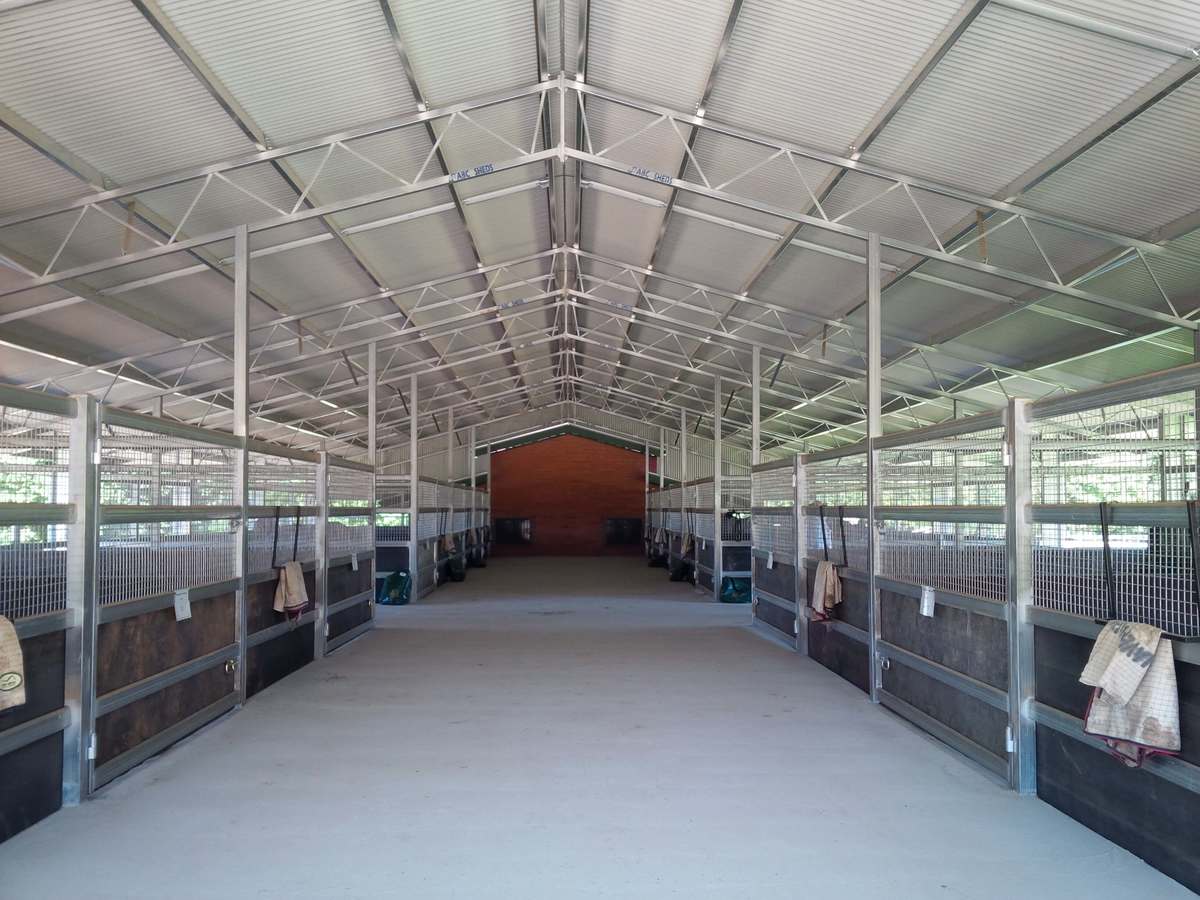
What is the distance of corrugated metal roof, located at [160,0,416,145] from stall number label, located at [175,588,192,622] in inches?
160

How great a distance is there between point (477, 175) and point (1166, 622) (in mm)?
7659

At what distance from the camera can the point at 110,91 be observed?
715 centimetres

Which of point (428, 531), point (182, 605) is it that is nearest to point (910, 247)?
point (182, 605)

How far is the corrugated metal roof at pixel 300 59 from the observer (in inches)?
261

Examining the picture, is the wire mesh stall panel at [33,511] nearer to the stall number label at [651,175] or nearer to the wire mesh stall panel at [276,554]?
the wire mesh stall panel at [276,554]

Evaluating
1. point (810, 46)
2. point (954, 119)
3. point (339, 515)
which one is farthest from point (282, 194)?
point (954, 119)

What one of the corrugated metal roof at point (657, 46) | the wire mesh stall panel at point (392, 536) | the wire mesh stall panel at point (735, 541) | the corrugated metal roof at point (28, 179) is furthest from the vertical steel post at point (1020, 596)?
the wire mesh stall panel at point (392, 536)

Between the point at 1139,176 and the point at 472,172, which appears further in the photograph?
the point at 472,172

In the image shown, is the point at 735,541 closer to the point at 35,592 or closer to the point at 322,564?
the point at 322,564

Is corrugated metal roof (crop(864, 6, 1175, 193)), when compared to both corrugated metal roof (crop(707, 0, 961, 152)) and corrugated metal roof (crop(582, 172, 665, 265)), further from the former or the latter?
corrugated metal roof (crop(582, 172, 665, 265))

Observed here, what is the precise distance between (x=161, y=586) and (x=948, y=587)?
499 centimetres

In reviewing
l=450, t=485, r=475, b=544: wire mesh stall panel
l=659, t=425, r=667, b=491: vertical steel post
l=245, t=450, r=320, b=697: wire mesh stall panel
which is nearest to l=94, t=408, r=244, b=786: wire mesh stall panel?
l=245, t=450, r=320, b=697: wire mesh stall panel

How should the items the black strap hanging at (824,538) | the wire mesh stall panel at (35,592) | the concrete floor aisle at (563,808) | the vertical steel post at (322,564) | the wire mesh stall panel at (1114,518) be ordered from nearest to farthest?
1. the concrete floor aisle at (563,808)
2. the wire mesh stall panel at (1114,518)
3. the wire mesh stall panel at (35,592)
4. the black strap hanging at (824,538)
5. the vertical steel post at (322,564)

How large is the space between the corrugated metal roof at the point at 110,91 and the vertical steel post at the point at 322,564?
3.19 m
